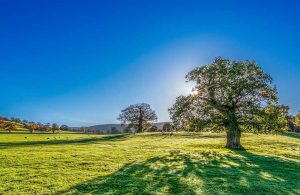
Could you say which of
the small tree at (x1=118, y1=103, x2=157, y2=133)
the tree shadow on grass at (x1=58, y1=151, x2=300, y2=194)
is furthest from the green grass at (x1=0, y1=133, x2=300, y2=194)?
the small tree at (x1=118, y1=103, x2=157, y2=133)

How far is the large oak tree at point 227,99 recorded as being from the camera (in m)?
40.2

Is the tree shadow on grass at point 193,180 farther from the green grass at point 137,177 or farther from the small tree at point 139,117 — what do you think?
the small tree at point 139,117

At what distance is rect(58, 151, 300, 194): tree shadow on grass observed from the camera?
14.9 m

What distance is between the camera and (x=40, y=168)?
19906 mm

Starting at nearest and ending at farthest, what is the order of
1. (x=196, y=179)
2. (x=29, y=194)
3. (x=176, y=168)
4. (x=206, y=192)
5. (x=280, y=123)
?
(x=29, y=194) < (x=206, y=192) < (x=196, y=179) < (x=176, y=168) < (x=280, y=123)

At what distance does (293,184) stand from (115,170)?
11.6 m

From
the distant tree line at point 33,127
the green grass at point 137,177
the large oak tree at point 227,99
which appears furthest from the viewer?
the distant tree line at point 33,127

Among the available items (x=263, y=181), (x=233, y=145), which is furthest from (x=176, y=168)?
(x=233, y=145)

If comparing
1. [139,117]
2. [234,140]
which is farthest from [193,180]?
[139,117]

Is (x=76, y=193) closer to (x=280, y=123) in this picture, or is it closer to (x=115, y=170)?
(x=115, y=170)

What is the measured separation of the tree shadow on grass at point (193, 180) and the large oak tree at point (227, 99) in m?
17.1

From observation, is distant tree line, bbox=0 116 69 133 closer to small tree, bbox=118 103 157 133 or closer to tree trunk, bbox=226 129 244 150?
small tree, bbox=118 103 157 133

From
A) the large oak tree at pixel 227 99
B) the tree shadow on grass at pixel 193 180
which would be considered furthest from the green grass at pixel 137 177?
the large oak tree at pixel 227 99

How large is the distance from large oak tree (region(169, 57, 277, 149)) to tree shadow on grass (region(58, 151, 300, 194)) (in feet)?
56.1
